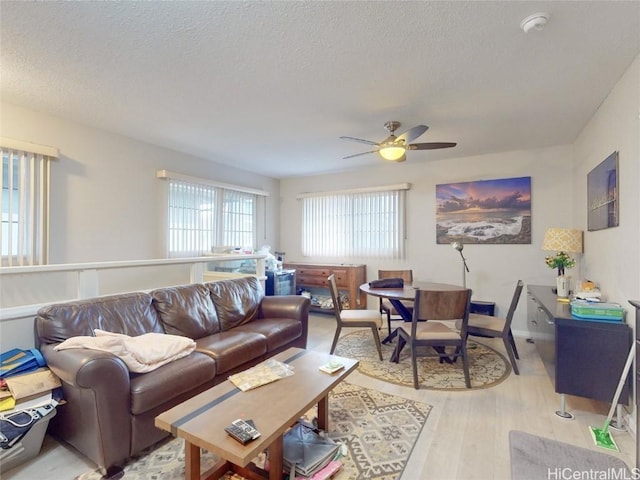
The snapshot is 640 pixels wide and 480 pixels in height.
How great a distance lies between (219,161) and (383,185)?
2613 millimetres

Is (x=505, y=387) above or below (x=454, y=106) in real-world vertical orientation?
below

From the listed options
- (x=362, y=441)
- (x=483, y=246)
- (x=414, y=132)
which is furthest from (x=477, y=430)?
(x=483, y=246)

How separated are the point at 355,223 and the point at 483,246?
200 centimetres

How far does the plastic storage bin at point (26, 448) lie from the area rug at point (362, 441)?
1.24 feet

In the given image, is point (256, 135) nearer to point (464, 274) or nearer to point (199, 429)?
point (199, 429)

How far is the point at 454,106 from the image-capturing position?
9.32 feet

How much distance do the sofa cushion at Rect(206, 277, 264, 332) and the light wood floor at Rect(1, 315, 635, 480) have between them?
1261mm

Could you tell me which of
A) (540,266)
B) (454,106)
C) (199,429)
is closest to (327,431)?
(199,429)

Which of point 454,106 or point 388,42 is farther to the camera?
point 454,106

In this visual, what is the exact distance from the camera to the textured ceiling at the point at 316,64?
1.70 m

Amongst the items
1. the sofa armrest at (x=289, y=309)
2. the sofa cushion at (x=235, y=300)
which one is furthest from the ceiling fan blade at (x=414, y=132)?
the sofa cushion at (x=235, y=300)

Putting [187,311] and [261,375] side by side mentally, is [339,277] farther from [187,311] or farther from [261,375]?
[261,375]

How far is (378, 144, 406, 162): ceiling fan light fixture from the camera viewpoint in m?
2.94

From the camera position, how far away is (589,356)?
2.11m
